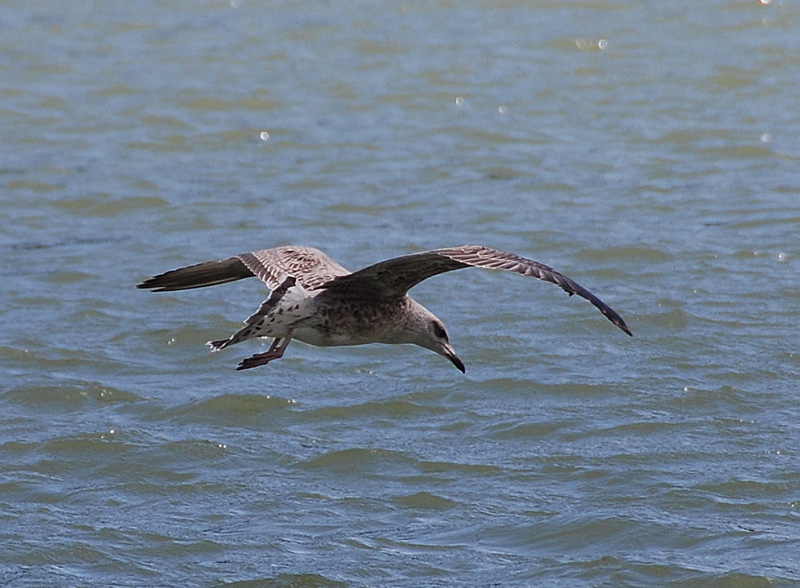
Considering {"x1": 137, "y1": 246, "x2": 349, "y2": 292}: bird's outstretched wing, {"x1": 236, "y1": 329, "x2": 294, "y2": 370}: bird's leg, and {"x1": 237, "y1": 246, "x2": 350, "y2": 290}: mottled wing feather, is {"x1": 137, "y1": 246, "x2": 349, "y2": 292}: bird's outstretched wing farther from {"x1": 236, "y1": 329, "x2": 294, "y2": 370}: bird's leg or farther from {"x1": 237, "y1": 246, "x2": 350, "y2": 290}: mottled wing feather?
{"x1": 236, "y1": 329, "x2": 294, "y2": 370}: bird's leg

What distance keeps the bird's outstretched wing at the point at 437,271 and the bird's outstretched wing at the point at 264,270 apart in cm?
16

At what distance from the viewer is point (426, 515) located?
659 centimetres

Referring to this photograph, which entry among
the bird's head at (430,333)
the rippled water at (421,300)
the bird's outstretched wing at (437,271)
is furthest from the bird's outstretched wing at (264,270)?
the rippled water at (421,300)

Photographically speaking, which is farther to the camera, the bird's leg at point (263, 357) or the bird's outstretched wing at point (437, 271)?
the bird's leg at point (263, 357)

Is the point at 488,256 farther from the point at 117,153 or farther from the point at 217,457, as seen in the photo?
the point at 117,153

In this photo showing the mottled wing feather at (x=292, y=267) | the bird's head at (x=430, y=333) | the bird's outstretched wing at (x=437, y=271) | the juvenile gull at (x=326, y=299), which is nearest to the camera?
the bird's outstretched wing at (x=437, y=271)

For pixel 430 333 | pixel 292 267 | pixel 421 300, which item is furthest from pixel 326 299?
pixel 421 300

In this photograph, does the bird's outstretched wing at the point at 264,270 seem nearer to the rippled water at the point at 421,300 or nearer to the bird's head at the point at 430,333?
the bird's head at the point at 430,333

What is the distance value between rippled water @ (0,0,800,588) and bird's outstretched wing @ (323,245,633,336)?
41.3 inches

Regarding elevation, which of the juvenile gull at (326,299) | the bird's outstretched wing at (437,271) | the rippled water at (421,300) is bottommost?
the rippled water at (421,300)

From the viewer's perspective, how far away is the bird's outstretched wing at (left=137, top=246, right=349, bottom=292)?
21.1ft

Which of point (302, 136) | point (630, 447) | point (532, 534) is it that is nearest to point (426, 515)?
point (532, 534)

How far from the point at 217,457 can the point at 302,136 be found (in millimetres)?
6306

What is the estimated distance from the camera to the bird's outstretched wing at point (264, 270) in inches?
253
